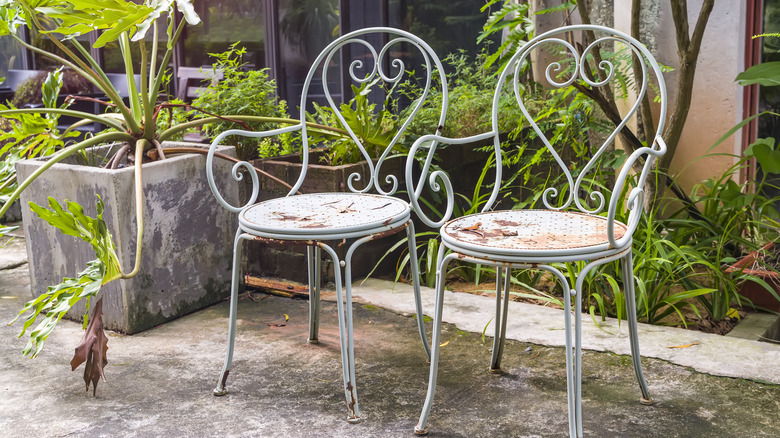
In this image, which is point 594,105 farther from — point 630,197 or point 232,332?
point 232,332

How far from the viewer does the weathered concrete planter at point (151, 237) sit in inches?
123

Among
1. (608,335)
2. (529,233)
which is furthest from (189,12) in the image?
(608,335)

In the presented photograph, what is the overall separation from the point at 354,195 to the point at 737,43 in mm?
2281

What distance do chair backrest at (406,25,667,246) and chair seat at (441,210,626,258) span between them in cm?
7

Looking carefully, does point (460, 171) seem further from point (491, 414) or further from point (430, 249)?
point (491, 414)

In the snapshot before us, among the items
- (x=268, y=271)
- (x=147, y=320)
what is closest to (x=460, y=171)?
(x=268, y=271)

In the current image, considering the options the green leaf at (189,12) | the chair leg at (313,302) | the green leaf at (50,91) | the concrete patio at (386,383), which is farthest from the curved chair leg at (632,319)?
the green leaf at (50,91)

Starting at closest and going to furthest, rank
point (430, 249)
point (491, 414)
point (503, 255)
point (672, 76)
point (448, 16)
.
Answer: point (503, 255), point (491, 414), point (430, 249), point (672, 76), point (448, 16)

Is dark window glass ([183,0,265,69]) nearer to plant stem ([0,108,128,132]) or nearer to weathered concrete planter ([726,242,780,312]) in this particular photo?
plant stem ([0,108,128,132])

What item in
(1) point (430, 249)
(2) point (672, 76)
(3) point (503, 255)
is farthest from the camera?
(2) point (672, 76)

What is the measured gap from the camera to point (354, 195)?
9.16ft

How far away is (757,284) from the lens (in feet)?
10.8

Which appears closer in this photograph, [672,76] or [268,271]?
[268,271]

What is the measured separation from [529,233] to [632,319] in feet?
1.45
